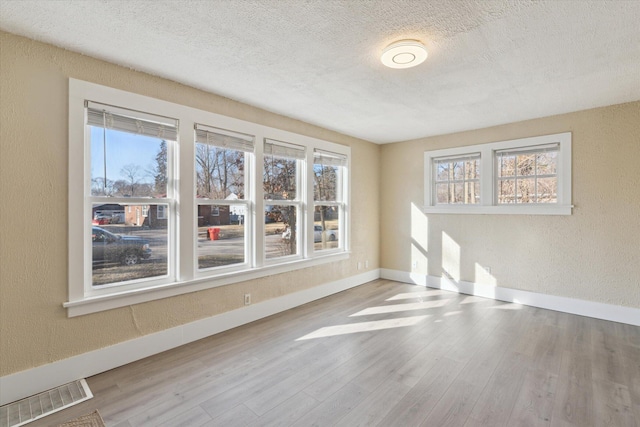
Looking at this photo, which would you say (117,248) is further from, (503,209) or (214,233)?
(503,209)

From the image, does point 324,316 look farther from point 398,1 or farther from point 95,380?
point 398,1

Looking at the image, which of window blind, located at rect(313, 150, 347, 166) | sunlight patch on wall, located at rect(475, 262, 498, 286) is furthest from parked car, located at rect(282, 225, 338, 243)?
sunlight patch on wall, located at rect(475, 262, 498, 286)

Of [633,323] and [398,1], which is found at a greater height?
[398,1]

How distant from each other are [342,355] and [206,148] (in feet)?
8.44

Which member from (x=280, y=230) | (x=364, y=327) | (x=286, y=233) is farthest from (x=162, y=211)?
→ (x=364, y=327)

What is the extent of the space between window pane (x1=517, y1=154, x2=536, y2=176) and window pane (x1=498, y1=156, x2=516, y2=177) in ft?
0.21

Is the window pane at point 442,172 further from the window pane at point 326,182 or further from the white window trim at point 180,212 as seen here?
the white window trim at point 180,212

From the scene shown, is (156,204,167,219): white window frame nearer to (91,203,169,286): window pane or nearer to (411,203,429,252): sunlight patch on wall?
(91,203,169,286): window pane

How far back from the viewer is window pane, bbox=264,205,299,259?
405cm

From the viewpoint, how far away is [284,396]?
7.47 ft

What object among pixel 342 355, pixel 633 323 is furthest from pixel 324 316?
pixel 633 323

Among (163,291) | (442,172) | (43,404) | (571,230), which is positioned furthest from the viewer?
(442,172)

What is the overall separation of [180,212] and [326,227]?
2.44m

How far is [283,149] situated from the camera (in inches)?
163
